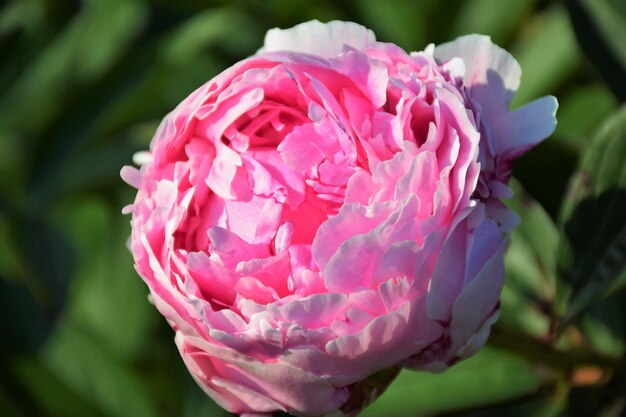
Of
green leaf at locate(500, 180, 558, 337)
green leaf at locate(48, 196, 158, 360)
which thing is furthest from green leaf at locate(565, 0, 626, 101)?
green leaf at locate(48, 196, 158, 360)

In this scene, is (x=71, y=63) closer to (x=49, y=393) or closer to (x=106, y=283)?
(x=106, y=283)

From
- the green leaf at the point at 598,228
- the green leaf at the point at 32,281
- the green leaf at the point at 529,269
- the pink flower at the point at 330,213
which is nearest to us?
the pink flower at the point at 330,213

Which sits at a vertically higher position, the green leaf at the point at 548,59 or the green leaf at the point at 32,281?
the green leaf at the point at 548,59

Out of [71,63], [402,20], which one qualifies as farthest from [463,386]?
[71,63]

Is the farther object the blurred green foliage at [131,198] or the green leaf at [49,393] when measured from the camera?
the green leaf at [49,393]

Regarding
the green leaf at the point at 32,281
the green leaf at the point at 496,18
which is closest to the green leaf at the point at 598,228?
the green leaf at the point at 496,18

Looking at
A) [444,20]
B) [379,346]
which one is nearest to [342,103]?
[379,346]

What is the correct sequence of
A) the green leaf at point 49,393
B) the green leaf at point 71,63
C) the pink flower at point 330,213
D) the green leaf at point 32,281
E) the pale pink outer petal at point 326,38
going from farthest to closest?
1. the green leaf at point 71,63
2. the green leaf at point 32,281
3. the green leaf at point 49,393
4. the pale pink outer petal at point 326,38
5. the pink flower at point 330,213

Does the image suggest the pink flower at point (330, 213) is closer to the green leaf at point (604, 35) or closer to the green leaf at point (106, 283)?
the green leaf at point (604, 35)

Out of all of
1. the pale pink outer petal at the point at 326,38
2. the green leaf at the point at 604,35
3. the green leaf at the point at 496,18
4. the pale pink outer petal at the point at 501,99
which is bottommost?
the green leaf at the point at 496,18
